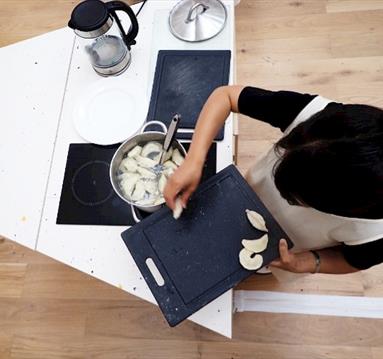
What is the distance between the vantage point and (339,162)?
19.3 inches

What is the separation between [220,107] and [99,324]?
85cm

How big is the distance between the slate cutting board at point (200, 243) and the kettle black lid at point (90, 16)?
38cm

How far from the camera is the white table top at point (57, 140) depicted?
700 millimetres

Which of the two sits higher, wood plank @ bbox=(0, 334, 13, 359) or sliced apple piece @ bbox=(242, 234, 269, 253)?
sliced apple piece @ bbox=(242, 234, 269, 253)

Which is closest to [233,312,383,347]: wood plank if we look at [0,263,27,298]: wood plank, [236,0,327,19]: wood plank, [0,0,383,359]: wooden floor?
[0,0,383,359]: wooden floor

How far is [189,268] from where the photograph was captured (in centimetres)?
61

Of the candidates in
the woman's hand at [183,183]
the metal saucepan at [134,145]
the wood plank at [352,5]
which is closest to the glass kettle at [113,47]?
the metal saucepan at [134,145]

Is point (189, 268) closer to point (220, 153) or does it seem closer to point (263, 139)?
point (220, 153)

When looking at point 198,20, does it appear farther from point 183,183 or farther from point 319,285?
point 319,285

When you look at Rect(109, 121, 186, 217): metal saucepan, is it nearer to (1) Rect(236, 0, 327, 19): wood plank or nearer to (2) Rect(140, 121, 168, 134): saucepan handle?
(2) Rect(140, 121, 168, 134): saucepan handle

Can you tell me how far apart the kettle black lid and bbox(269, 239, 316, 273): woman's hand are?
0.53m

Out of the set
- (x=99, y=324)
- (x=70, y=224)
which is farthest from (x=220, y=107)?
(x=99, y=324)

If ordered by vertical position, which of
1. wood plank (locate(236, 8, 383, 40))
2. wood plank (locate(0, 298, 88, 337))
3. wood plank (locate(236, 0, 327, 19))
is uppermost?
wood plank (locate(236, 0, 327, 19))

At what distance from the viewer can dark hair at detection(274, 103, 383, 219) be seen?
482mm
